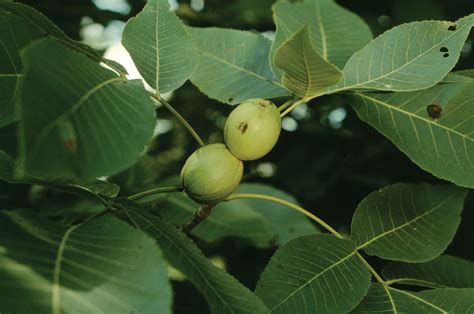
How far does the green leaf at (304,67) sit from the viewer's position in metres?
0.91

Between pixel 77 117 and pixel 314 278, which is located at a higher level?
pixel 77 117

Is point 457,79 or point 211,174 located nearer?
point 211,174

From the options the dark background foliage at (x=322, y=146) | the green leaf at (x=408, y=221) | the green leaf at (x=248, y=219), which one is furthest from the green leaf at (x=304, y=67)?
the dark background foliage at (x=322, y=146)

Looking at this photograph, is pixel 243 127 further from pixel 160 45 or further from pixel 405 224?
pixel 405 224

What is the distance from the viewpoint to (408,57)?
3.67 feet

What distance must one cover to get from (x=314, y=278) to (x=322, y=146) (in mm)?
1227

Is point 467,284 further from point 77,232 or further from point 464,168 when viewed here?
point 77,232

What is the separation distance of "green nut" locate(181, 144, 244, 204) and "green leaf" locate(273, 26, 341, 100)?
18 cm

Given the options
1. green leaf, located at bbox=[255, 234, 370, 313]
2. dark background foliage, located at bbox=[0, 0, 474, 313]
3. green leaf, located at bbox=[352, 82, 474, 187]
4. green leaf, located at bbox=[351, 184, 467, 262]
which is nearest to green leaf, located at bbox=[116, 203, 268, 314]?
green leaf, located at bbox=[255, 234, 370, 313]

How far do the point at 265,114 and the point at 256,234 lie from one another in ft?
2.18

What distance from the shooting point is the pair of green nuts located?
1.05 metres

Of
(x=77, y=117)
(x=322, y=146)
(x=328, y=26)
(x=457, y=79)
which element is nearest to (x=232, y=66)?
(x=328, y=26)

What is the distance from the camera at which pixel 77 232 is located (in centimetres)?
90

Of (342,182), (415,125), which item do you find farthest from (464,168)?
(342,182)
